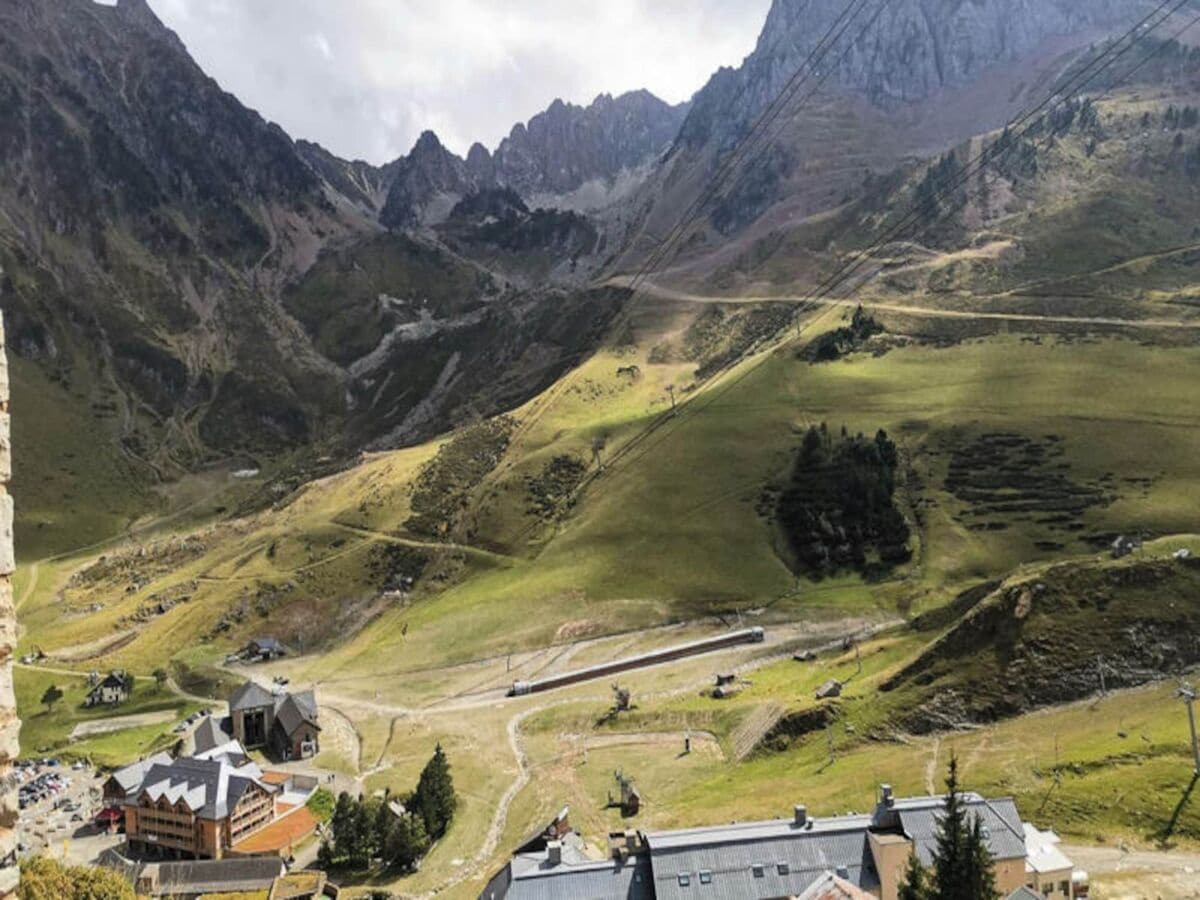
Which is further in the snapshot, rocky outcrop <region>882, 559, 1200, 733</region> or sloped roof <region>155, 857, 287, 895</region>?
rocky outcrop <region>882, 559, 1200, 733</region>

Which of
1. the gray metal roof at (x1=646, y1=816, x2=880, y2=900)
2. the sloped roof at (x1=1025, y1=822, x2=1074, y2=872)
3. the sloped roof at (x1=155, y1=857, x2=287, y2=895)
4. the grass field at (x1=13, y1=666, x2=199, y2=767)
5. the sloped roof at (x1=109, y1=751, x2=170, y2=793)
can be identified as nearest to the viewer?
the gray metal roof at (x1=646, y1=816, x2=880, y2=900)

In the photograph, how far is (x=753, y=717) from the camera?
3036 inches

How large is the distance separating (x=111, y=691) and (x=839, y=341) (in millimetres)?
146779

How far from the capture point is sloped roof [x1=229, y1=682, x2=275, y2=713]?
92.8 m

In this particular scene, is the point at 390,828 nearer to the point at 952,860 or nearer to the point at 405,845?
the point at 405,845

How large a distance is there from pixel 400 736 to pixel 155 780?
78.3ft

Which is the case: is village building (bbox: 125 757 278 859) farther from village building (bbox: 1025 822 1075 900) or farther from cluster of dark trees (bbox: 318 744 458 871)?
village building (bbox: 1025 822 1075 900)

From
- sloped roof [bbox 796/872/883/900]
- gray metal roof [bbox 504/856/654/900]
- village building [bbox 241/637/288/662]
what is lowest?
gray metal roof [bbox 504/856/654/900]

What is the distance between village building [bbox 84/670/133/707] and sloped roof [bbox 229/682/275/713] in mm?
30536

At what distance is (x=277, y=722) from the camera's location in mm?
90062

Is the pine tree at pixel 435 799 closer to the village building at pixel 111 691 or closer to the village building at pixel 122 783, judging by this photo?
the village building at pixel 122 783

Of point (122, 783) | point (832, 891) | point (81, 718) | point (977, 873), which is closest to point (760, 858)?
point (832, 891)

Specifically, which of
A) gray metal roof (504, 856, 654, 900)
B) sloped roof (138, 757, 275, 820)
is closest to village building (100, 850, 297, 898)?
sloped roof (138, 757, 275, 820)

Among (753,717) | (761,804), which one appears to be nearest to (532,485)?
(753,717)
